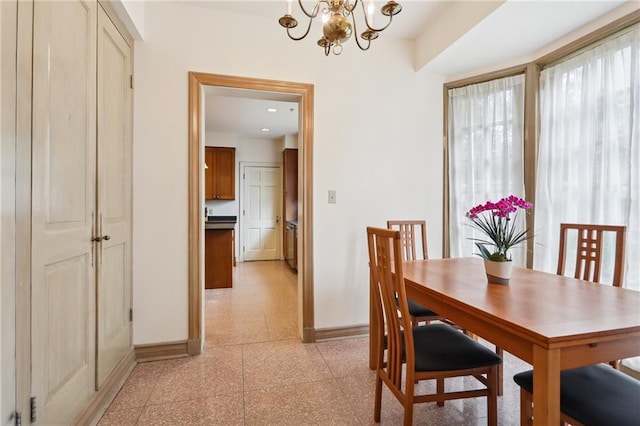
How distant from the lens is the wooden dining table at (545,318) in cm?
91

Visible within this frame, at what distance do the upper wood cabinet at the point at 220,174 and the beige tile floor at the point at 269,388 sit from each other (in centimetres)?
336

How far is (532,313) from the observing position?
109 centimetres

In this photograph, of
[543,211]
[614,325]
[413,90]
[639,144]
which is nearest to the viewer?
[614,325]

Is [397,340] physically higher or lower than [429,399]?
higher

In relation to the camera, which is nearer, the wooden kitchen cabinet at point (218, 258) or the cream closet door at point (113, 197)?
the cream closet door at point (113, 197)

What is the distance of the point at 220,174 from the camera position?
5738 millimetres

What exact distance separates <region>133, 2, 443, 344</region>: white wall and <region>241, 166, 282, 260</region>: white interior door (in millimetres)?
4087

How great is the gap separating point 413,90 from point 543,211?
1576 millimetres

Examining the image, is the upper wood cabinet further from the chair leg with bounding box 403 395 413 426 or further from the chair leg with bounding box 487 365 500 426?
the chair leg with bounding box 487 365 500 426

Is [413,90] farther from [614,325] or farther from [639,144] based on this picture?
[614,325]

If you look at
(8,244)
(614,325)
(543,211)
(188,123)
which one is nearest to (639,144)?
(543,211)

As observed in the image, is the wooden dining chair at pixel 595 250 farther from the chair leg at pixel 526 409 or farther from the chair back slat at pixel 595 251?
the chair leg at pixel 526 409

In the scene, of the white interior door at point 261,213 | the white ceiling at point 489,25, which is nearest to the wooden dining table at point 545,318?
the white ceiling at point 489,25

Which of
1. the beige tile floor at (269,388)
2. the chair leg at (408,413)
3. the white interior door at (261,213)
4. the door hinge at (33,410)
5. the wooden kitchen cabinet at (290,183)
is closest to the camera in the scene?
the door hinge at (33,410)
